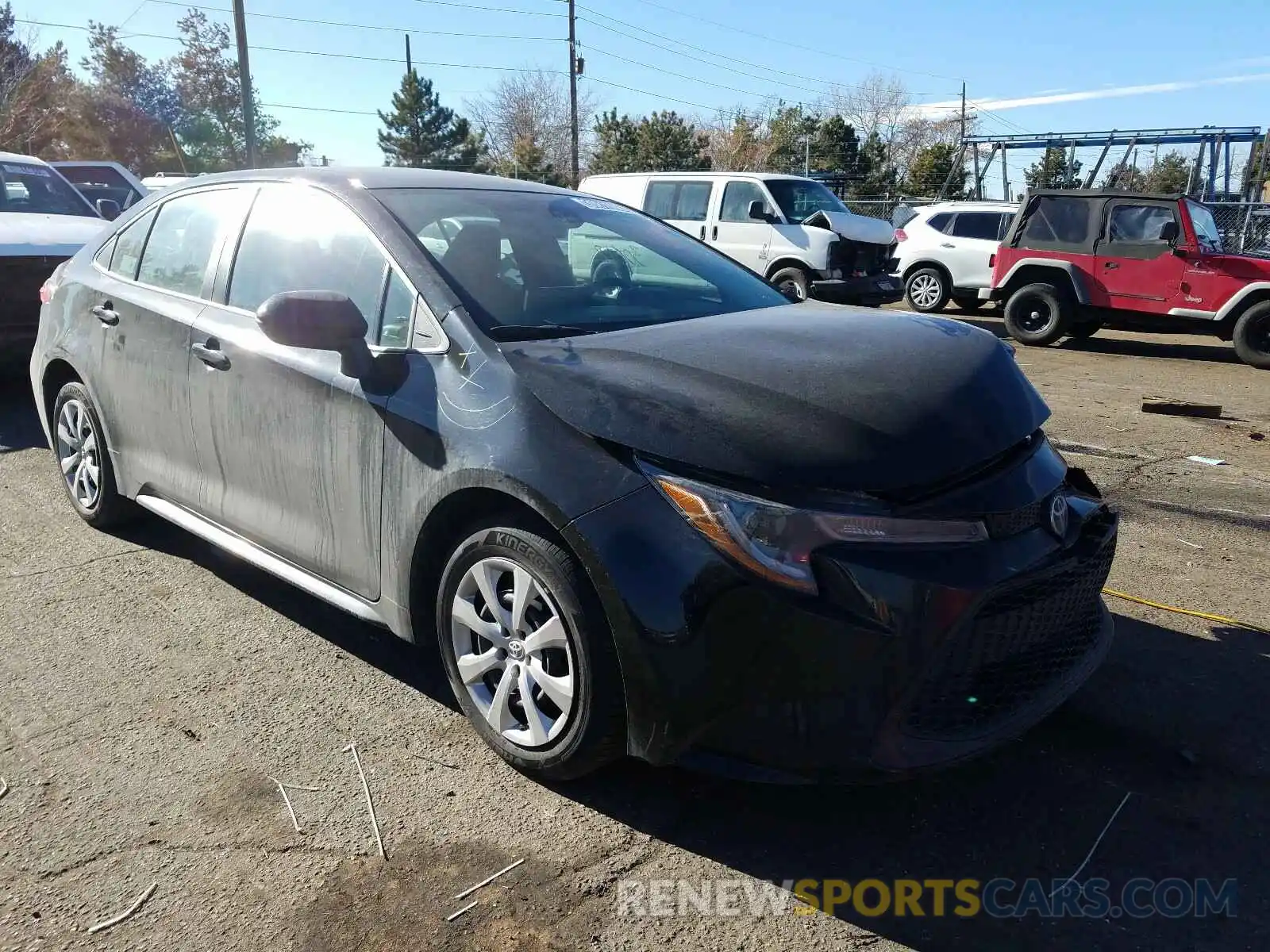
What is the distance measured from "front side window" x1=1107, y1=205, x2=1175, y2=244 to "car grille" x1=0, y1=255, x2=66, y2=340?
1107 centimetres

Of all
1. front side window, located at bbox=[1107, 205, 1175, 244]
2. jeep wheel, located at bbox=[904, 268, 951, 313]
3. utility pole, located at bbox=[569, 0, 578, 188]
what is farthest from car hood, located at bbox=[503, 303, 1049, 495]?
utility pole, located at bbox=[569, 0, 578, 188]

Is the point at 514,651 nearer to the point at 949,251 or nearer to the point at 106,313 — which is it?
the point at 106,313

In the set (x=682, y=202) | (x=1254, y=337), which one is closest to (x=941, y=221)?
(x=682, y=202)

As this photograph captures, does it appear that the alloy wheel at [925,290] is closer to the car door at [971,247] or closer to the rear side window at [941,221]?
the car door at [971,247]

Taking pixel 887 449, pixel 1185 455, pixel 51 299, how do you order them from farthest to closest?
pixel 1185 455 < pixel 51 299 < pixel 887 449

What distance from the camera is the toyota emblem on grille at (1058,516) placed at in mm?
2562

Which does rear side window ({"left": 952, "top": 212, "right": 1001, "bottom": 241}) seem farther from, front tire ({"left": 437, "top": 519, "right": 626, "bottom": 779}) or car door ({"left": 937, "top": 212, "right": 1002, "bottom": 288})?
front tire ({"left": 437, "top": 519, "right": 626, "bottom": 779})

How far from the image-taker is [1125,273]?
37.9 ft

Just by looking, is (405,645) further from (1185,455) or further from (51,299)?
(1185,455)

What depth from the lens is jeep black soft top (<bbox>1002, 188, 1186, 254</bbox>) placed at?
11836mm

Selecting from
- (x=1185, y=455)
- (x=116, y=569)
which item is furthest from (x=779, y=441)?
(x=1185, y=455)

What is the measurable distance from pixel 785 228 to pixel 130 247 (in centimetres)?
1007

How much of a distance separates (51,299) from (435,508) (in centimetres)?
317

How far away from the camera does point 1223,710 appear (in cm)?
312
